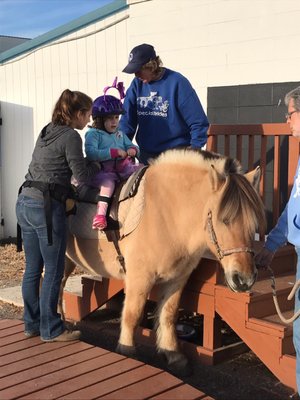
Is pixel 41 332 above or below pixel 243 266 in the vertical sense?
below

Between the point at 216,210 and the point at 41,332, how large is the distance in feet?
5.38

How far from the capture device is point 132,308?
3912 millimetres

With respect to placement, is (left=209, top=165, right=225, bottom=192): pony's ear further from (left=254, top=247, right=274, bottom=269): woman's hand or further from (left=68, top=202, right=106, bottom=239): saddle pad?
(left=68, top=202, right=106, bottom=239): saddle pad

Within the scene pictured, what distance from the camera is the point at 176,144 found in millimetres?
4473

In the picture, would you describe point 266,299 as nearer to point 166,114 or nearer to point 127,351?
point 127,351

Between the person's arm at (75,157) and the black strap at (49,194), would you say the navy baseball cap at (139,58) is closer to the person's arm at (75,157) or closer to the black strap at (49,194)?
the person's arm at (75,157)

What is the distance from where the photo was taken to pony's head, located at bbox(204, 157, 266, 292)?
3217 millimetres

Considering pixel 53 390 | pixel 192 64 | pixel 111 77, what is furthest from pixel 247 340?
pixel 111 77

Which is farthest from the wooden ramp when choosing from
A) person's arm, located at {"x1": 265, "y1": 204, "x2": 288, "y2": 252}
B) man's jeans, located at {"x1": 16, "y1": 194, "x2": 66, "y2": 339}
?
person's arm, located at {"x1": 265, "y1": 204, "x2": 288, "y2": 252}

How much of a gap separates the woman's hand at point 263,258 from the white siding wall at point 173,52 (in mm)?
3108

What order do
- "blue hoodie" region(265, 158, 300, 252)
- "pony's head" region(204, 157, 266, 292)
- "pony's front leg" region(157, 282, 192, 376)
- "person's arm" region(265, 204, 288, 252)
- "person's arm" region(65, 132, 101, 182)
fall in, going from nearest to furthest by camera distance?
"blue hoodie" region(265, 158, 300, 252), "person's arm" region(265, 204, 288, 252), "pony's head" region(204, 157, 266, 292), "person's arm" region(65, 132, 101, 182), "pony's front leg" region(157, 282, 192, 376)

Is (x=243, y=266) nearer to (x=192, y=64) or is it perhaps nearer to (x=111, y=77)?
(x=192, y=64)

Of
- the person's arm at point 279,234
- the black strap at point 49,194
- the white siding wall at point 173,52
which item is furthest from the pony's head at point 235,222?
the white siding wall at point 173,52

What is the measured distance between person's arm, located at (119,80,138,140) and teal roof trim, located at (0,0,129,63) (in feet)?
10.3
